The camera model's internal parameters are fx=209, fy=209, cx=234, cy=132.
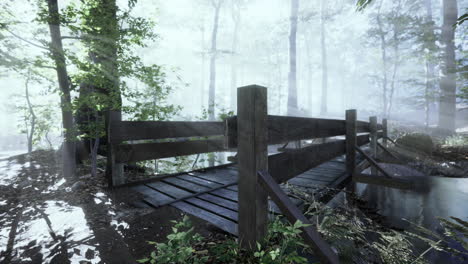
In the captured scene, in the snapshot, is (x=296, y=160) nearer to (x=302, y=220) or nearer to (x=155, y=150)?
(x=302, y=220)

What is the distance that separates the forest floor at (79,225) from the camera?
1.99 m

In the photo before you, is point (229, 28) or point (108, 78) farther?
point (229, 28)

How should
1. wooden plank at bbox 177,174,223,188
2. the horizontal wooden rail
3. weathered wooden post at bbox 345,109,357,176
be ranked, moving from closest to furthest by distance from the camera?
the horizontal wooden rail
wooden plank at bbox 177,174,223,188
weathered wooden post at bbox 345,109,357,176

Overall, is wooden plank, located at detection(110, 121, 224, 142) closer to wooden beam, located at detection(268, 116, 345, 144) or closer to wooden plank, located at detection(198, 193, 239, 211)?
wooden plank, located at detection(198, 193, 239, 211)

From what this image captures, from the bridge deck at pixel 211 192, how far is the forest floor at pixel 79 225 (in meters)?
0.17

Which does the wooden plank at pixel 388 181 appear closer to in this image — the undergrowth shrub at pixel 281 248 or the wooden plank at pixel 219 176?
the undergrowth shrub at pixel 281 248

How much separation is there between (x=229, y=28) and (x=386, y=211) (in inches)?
1270

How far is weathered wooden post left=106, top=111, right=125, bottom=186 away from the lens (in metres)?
3.29

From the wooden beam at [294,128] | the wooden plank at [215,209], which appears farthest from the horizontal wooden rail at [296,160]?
the wooden plank at [215,209]

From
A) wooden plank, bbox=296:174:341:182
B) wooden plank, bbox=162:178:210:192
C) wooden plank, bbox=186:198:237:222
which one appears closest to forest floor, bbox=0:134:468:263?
wooden plank, bbox=186:198:237:222

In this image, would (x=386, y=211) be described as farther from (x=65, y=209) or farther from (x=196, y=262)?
(x=65, y=209)

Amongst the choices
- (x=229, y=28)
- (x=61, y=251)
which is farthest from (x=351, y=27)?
(x=61, y=251)

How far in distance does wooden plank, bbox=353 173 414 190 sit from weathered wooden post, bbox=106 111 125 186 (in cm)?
480

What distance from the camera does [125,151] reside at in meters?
3.47
